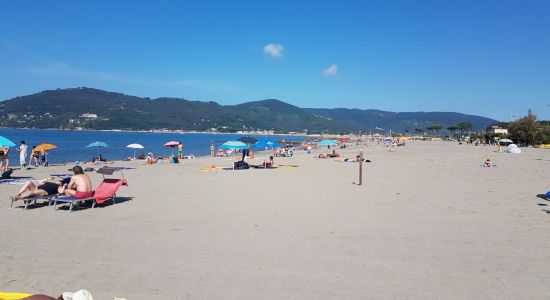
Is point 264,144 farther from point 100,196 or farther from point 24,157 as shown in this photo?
point 100,196

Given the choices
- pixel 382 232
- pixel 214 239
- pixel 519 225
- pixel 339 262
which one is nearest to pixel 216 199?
pixel 214 239

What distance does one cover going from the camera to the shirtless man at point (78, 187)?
334 inches

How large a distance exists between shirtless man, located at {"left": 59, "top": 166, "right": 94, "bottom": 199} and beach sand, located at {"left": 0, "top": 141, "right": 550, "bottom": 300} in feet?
1.15

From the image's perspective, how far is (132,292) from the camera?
3.98 metres

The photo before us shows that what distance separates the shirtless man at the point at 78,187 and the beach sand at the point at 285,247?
352 millimetres

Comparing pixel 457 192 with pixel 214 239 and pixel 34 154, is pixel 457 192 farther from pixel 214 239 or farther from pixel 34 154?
pixel 34 154

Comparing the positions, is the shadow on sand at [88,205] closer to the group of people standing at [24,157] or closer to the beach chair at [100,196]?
the beach chair at [100,196]

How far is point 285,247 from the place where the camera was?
5586 millimetres

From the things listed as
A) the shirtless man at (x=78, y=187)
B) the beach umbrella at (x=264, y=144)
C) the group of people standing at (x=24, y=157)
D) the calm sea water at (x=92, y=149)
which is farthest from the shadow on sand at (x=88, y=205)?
the calm sea water at (x=92, y=149)

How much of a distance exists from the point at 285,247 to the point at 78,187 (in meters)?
5.21

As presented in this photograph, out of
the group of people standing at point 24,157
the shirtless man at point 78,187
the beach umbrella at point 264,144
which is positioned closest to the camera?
the shirtless man at point 78,187

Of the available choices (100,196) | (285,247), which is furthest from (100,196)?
(285,247)

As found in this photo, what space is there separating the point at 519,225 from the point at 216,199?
6159 mm

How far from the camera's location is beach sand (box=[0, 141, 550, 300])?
13.6 ft
